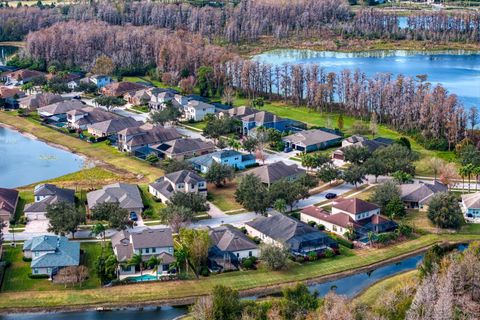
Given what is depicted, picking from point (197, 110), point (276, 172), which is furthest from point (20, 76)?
point (276, 172)

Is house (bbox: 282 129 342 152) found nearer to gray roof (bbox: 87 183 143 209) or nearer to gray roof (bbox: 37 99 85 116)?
gray roof (bbox: 87 183 143 209)

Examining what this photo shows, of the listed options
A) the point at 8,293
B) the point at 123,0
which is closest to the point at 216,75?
the point at 8,293

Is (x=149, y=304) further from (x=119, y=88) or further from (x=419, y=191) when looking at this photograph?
(x=119, y=88)

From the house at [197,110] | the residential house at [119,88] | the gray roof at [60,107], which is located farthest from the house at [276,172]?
the residential house at [119,88]

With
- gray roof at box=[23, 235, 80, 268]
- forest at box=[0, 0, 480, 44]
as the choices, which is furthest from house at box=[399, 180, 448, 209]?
forest at box=[0, 0, 480, 44]

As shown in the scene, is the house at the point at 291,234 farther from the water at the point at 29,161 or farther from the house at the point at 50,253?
the water at the point at 29,161
